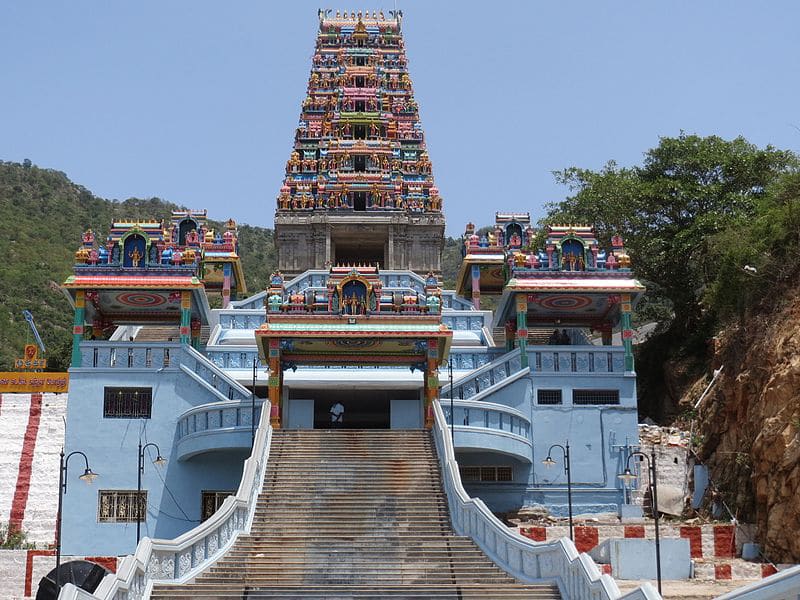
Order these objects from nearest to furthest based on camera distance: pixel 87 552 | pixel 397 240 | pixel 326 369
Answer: pixel 87 552, pixel 326 369, pixel 397 240

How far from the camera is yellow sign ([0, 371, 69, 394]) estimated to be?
1783 inches

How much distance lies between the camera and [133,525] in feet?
122

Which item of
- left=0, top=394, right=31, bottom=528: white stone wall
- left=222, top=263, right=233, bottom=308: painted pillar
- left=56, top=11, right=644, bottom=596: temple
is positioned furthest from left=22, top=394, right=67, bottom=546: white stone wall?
left=222, top=263, right=233, bottom=308: painted pillar

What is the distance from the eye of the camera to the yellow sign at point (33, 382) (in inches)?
1783

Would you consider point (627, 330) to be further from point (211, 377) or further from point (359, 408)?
point (211, 377)

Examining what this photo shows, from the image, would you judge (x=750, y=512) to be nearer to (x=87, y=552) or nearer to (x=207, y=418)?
(x=207, y=418)

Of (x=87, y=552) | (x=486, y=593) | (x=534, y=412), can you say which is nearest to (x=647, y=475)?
(x=534, y=412)

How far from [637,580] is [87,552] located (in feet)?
54.7

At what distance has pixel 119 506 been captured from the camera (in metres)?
37.5

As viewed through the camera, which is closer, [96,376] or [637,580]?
[637,580]

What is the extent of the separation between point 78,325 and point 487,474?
46.5 ft

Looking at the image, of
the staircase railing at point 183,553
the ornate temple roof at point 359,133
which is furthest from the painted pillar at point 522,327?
the ornate temple roof at point 359,133

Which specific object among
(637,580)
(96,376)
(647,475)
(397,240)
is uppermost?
(397,240)

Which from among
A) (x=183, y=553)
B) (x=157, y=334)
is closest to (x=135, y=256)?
(x=157, y=334)
